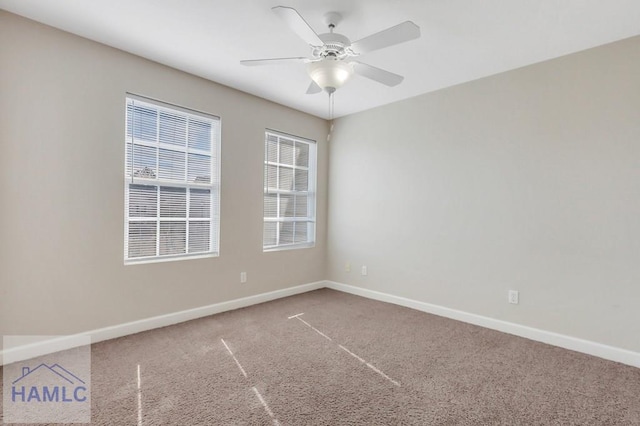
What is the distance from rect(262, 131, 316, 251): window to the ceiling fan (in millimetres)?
1815

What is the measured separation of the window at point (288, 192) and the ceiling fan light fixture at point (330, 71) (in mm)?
1803

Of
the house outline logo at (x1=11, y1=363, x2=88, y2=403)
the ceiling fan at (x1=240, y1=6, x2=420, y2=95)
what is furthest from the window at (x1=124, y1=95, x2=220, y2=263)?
the ceiling fan at (x1=240, y1=6, x2=420, y2=95)

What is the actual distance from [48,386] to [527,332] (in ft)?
12.3

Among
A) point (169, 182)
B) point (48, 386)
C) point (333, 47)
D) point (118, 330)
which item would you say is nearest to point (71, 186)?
point (169, 182)

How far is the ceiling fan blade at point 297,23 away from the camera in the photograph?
66.9 inches

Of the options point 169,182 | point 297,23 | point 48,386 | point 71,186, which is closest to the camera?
point 297,23

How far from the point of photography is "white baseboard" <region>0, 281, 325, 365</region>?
230cm

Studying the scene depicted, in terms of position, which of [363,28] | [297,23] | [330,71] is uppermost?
[363,28]

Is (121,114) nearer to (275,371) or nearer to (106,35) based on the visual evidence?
(106,35)

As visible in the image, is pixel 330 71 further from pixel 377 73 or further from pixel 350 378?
pixel 350 378

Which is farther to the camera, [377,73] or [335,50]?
[377,73]

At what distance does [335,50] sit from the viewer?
214cm

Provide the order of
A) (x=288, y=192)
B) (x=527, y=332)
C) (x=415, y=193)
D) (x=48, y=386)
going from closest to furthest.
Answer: (x=48, y=386) < (x=527, y=332) < (x=415, y=193) < (x=288, y=192)

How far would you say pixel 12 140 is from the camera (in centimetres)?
227
